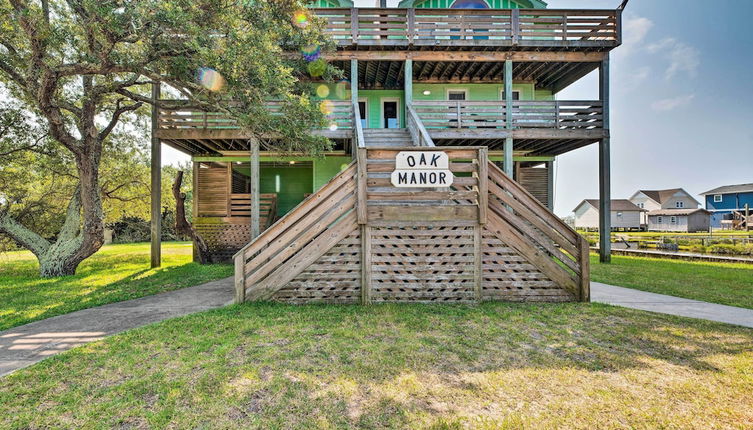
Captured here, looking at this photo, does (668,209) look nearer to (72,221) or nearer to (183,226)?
(183,226)

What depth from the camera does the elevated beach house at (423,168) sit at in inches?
197

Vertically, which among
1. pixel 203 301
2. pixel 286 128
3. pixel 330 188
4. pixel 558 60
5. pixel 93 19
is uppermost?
pixel 558 60

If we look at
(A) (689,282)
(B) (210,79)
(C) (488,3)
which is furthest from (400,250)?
(C) (488,3)

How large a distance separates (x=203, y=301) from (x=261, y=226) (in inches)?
237

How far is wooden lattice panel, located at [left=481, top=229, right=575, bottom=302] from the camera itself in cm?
506

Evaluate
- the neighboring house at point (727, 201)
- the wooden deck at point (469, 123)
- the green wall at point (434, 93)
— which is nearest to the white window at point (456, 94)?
the green wall at point (434, 93)

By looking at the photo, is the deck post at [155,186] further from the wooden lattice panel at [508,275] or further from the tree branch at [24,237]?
the wooden lattice panel at [508,275]

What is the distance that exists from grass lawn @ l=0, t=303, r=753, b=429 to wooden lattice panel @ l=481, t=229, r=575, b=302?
0.94 m

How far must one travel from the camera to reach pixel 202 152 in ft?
39.9

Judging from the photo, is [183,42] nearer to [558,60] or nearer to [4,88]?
[4,88]

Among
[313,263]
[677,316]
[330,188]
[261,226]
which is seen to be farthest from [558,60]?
[261,226]

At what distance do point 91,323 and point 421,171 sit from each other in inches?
212

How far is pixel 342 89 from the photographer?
1223 centimetres

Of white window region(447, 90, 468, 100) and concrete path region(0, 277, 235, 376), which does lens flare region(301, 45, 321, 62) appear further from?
concrete path region(0, 277, 235, 376)
